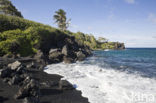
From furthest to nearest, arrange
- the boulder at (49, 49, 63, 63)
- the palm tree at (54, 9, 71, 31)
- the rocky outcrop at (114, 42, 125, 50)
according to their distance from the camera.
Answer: the rocky outcrop at (114, 42, 125, 50)
the palm tree at (54, 9, 71, 31)
the boulder at (49, 49, 63, 63)

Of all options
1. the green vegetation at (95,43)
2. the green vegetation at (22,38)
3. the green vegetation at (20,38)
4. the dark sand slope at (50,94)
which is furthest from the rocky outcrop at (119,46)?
the dark sand slope at (50,94)

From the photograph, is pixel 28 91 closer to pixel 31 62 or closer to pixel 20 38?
pixel 31 62

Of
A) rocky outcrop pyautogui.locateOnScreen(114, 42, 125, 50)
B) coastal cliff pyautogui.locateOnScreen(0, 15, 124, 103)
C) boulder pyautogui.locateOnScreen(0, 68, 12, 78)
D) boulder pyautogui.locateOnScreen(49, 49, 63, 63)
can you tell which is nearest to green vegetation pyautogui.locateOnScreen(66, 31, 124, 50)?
rocky outcrop pyautogui.locateOnScreen(114, 42, 125, 50)

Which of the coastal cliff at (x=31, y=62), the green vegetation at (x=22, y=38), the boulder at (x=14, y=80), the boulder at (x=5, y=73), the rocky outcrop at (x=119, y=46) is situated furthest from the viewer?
the rocky outcrop at (x=119, y=46)

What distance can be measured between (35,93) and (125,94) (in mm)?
7302

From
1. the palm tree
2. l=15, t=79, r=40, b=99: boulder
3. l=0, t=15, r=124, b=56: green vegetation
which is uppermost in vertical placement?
the palm tree

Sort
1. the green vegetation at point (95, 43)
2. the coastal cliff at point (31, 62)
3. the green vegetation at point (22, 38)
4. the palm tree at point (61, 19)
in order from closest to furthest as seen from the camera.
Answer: the coastal cliff at point (31, 62)
the green vegetation at point (22, 38)
the palm tree at point (61, 19)
the green vegetation at point (95, 43)

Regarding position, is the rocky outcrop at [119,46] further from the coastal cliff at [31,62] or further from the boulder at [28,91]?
the boulder at [28,91]

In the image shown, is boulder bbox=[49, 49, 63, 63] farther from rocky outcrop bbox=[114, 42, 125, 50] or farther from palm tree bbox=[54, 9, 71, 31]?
A: rocky outcrop bbox=[114, 42, 125, 50]

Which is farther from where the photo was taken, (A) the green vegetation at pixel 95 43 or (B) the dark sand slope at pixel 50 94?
(A) the green vegetation at pixel 95 43

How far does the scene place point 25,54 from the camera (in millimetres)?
27078

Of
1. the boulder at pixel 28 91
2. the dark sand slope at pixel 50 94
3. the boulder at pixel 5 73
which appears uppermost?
the boulder at pixel 5 73

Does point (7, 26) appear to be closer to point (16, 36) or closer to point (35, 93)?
point (16, 36)

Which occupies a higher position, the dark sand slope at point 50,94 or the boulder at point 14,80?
the boulder at point 14,80
